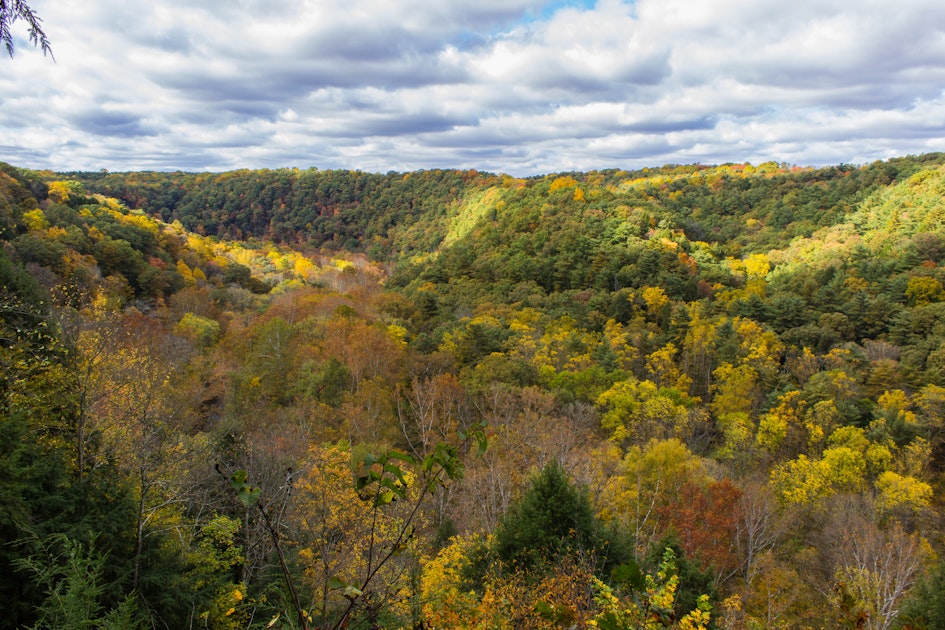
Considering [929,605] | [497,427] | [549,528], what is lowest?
[497,427]

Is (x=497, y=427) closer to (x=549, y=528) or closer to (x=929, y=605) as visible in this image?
(x=549, y=528)

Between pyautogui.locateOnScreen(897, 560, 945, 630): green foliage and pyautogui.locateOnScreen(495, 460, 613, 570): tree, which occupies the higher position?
pyautogui.locateOnScreen(495, 460, 613, 570): tree

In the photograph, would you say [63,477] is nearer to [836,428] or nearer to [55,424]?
[55,424]

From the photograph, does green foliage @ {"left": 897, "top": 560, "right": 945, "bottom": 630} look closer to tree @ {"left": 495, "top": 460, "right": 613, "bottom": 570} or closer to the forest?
the forest

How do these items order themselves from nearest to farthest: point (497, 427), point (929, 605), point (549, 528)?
point (929, 605) → point (549, 528) → point (497, 427)

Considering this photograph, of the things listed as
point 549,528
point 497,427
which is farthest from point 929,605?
point 497,427

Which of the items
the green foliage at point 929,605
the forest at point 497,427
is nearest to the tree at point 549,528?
the forest at point 497,427

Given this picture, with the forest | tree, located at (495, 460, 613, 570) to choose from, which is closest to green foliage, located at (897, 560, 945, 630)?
the forest

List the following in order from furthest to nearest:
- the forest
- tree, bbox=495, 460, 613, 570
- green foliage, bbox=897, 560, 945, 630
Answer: tree, bbox=495, 460, 613, 570 < green foliage, bbox=897, 560, 945, 630 < the forest

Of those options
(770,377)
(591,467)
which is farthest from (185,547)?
(770,377)
